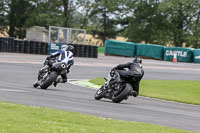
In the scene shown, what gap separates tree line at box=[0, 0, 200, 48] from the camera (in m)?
66.2

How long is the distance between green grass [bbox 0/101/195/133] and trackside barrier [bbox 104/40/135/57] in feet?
124

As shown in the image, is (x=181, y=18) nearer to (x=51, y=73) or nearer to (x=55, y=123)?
(x=51, y=73)

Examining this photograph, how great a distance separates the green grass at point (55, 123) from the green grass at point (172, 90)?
8433mm

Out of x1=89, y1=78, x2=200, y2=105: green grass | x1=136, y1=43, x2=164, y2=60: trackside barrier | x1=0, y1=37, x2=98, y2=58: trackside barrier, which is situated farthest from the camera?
x1=136, y1=43, x2=164, y2=60: trackside barrier

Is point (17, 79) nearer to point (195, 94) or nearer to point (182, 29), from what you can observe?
point (195, 94)

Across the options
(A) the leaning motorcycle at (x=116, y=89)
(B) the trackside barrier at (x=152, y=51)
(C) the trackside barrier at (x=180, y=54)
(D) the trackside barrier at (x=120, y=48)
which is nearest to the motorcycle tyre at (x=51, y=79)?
(A) the leaning motorcycle at (x=116, y=89)

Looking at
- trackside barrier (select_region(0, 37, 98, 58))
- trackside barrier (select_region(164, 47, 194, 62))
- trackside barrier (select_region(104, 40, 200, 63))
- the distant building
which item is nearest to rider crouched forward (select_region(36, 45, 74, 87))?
trackside barrier (select_region(0, 37, 98, 58))

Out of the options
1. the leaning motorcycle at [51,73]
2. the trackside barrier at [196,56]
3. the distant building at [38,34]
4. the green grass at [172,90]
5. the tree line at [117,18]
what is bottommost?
the green grass at [172,90]

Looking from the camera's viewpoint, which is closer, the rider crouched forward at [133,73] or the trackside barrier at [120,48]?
the rider crouched forward at [133,73]

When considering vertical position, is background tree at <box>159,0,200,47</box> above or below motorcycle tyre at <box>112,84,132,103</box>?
above

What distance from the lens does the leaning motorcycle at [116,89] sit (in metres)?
14.5

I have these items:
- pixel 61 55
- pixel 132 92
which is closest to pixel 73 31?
pixel 61 55

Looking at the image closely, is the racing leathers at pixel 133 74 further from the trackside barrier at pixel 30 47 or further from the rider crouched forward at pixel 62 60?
the trackside barrier at pixel 30 47

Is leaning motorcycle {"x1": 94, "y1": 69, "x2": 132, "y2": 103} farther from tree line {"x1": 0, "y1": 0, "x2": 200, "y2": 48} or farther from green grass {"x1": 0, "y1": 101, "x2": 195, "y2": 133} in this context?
tree line {"x1": 0, "y1": 0, "x2": 200, "y2": 48}
